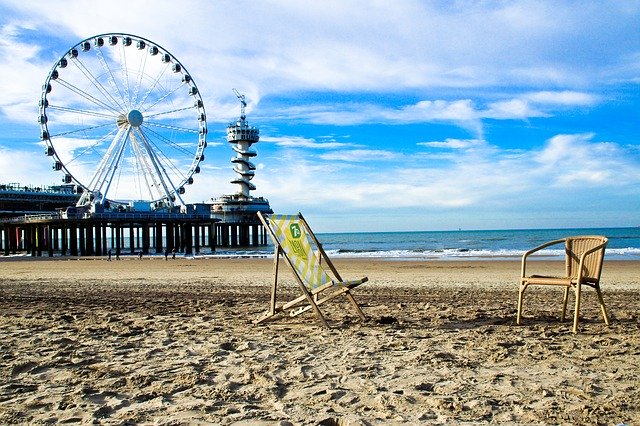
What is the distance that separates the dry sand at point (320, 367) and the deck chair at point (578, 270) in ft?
0.80

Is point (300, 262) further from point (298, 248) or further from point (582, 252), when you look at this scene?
point (582, 252)

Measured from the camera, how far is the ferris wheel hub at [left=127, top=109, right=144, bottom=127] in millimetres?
34312

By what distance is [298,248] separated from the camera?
5699mm

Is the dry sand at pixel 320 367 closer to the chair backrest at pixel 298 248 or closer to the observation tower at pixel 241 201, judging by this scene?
the chair backrest at pixel 298 248

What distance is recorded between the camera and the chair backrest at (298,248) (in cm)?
557

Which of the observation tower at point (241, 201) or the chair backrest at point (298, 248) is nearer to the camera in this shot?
the chair backrest at point (298, 248)

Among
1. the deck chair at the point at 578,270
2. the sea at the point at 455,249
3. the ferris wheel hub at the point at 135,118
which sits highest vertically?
the ferris wheel hub at the point at 135,118

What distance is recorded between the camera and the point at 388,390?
3170 mm

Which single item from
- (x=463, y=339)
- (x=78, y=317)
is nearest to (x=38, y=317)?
(x=78, y=317)

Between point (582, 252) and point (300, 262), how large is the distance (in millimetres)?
2586

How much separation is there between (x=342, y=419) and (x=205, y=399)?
0.78 m

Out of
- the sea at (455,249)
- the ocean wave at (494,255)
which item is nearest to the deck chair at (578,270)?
the sea at (455,249)

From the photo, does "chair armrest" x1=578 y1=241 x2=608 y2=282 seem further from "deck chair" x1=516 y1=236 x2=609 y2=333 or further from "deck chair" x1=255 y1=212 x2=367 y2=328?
"deck chair" x1=255 y1=212 x2=367 y2=328

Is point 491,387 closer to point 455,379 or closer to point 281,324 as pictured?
point 455,379
